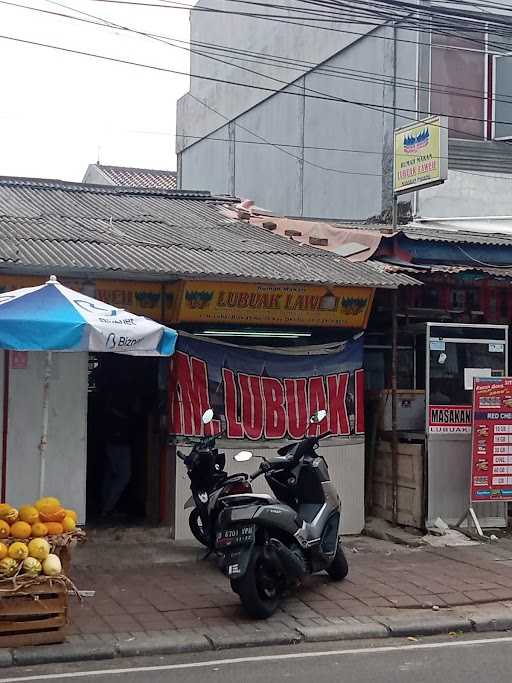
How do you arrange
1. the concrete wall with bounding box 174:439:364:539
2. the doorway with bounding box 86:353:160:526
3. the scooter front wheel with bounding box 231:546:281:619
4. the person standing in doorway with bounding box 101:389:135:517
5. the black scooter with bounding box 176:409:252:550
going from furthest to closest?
the person standing in doorway with bounding box 101:389:135:517, the doorway with bounding box 86:353:160:526, the concrete wall with bounding box 174:439:364:539, the black scooter with bounding box 176:409:252:550, the scooter front wheel with bounding box 231:546:281:619

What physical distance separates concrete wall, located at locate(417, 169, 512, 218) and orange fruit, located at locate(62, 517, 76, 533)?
42.0 feet

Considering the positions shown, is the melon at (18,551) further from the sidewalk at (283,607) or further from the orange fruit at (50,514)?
the sidewalk at (283,607)

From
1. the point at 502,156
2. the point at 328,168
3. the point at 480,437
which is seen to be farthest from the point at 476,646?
the point at 328,168

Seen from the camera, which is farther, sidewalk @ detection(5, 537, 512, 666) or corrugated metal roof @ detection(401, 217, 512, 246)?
corrugated metal roof @ detection(401, 217, 512, 246)

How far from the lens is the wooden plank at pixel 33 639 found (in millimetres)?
6902

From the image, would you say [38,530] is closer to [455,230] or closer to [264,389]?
[264,389]

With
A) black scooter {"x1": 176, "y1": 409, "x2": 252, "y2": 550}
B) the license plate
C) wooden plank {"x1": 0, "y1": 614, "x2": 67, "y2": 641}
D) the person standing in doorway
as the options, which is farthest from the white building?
wooden plank {"x1": 0, "y1": 614, "x2": 67, "y2": 641}

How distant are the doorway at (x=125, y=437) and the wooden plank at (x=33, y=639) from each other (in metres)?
4.56

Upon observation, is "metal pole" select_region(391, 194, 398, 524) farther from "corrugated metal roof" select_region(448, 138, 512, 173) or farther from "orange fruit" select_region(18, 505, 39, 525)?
"corrugated metal roof" select_region(448, 138, 512, 173)

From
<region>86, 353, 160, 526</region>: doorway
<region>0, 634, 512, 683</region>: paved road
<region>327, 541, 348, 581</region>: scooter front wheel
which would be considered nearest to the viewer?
<region>0, 634, 512, 683</region>: paved road

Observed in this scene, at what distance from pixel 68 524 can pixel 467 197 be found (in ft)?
45.1

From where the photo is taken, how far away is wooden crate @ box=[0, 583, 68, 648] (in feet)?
22.8

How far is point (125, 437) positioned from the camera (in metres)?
12.1

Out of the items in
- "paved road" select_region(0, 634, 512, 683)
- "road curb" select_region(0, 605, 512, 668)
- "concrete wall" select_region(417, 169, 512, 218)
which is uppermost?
"concrete wall" select_region(417, 169, 512, 218)
